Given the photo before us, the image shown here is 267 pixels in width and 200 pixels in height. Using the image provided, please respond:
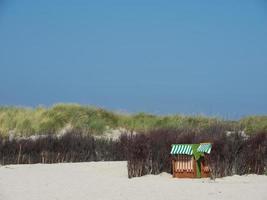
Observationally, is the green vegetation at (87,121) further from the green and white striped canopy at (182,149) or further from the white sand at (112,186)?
the green and white striped canopy at (182,149)

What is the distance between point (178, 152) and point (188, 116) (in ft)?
57.7

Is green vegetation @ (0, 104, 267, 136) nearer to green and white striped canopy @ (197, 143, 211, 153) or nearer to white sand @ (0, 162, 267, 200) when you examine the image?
white sand @ (0, 162, 267, 200)

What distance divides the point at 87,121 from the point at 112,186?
16.4 metres

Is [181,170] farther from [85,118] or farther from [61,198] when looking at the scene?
[85,118]

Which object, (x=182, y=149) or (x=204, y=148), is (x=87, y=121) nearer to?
(x=182, y=149)

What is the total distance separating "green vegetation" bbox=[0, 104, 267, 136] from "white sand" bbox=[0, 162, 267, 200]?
10.9m

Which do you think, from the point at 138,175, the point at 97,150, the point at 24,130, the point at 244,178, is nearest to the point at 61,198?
the point at 138,175

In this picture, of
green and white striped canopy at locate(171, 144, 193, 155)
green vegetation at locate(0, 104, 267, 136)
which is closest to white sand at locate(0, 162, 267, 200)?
green and white striped canopy at locate(171, 144, 193, 155)

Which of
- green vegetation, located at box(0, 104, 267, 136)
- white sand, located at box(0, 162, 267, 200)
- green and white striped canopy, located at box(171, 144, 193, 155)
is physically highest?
green vegetation, located at box(0, 104, 267, 136)

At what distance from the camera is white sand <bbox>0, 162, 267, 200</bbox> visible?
11.0 meters

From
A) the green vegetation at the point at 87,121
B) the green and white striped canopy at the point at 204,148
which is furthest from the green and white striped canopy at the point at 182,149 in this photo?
the green vegetation at the point at 87,121

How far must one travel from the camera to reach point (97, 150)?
19.9 meters

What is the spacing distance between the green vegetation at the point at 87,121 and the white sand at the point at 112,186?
10.9 metres

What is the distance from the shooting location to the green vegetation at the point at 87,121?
26.8 m
